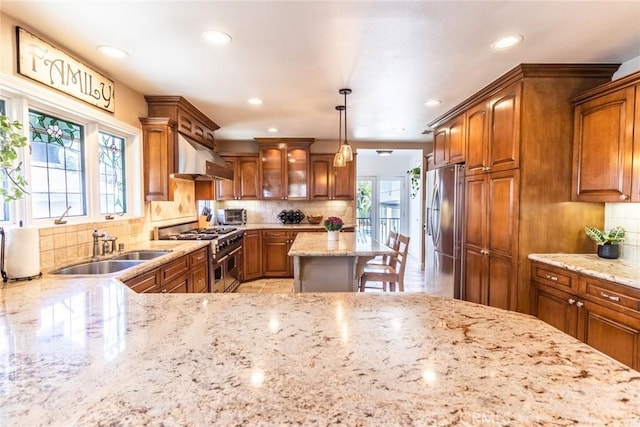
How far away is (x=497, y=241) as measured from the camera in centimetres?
280

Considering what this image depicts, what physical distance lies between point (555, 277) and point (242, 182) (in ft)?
14.9

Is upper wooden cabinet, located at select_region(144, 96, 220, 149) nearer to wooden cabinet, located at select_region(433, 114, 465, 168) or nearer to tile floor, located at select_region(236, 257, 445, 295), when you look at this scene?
tile floor, located at select_region(236, 257, 445, 295)

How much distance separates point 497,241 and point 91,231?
3463mm

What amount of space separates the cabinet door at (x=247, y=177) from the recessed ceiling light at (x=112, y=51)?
10.3 ft

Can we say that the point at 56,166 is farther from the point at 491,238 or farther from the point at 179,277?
the point at 491,238

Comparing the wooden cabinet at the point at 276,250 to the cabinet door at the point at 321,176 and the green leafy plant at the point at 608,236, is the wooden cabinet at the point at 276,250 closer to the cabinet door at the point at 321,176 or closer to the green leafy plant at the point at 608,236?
the cabinet door at the point at 321,176

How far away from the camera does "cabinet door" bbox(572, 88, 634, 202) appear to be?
6.98 feet

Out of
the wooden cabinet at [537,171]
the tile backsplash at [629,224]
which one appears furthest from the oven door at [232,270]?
the tile backsplash at [629,224]

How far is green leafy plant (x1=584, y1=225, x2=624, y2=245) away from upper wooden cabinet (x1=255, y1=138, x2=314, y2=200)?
3.89m

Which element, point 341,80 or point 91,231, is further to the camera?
point 341,80

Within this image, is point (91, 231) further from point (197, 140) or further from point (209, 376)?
point (209, 376)

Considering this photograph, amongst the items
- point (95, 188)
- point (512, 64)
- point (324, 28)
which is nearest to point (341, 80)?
point (324, 28)

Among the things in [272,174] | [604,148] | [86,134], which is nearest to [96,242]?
[86,134]

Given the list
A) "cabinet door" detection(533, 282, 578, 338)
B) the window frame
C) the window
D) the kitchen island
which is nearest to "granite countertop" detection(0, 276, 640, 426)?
the window
